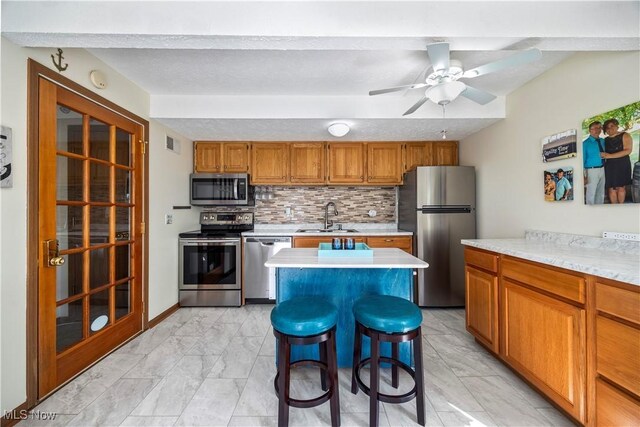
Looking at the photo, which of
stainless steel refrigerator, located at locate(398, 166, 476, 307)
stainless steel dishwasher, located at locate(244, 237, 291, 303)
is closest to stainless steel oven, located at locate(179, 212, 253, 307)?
stainless steel dishwasher, located at locate(244, 237, 291, 303)

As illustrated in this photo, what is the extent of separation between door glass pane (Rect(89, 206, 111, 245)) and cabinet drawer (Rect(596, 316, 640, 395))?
3214 millimetres

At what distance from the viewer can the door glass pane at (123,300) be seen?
7.35 ft

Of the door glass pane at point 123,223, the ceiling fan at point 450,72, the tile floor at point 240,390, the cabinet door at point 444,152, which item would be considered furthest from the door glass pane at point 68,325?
the cabinet door at point 444,152

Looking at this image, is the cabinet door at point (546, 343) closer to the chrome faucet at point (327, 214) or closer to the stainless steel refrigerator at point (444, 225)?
the stainless steel refrigerator at point (444, 225)

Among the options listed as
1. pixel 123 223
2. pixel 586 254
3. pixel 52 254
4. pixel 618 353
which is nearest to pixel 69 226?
pixel 52 254

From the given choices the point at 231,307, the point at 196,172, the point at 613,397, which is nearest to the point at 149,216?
the point at 196,172

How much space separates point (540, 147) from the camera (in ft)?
7.29

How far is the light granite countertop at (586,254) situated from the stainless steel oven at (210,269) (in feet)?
8.55

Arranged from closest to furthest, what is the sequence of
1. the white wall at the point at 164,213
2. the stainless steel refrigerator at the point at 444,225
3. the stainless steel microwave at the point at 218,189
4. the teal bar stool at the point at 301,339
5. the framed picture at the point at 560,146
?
the teal bar stool at the point at 301,339 < the framed picture at the point at 560,146 < the white wall at the point at 164,213 < the stainless steel refrigerator at the point at 444,225 < the stainless steel microwave at the point at 218,189

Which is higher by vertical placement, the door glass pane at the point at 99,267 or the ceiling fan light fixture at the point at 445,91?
the ceiling fan light fixture at the point at 445,91

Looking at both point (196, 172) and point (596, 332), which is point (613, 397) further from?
point (196, 172)

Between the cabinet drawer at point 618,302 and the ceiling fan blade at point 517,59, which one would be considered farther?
the ceiling fan blade at point 517,59

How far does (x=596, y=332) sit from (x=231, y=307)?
321 centimetres

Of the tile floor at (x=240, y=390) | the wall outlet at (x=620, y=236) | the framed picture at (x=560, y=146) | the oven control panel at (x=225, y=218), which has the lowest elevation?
the tile floor at (x=240, y=390)
